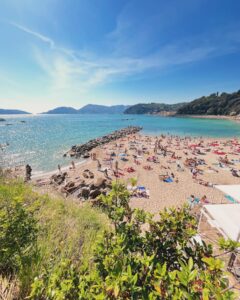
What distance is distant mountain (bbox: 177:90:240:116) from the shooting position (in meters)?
101

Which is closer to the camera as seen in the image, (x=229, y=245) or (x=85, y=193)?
(x=229, y=245)

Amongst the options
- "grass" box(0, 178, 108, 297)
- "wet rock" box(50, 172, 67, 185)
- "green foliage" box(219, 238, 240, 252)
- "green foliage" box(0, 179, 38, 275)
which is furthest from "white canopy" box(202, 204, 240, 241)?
"wet rock" box(50, 172, 67, 185)

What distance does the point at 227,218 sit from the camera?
5.34 meters

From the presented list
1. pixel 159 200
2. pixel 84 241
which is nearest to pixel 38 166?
pixel 159 200

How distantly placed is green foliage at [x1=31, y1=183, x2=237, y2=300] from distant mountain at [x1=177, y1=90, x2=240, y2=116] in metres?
115

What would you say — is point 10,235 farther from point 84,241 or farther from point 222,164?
point 222,164

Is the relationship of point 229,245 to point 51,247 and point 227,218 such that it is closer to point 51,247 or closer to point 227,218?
point 51,247

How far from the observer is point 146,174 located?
16.5 metres

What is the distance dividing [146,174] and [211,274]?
15.6 m

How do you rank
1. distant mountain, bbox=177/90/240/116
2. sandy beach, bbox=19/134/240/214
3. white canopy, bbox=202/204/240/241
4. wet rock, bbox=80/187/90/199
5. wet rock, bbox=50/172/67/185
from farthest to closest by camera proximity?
distant mountain, bbox=177/90/240/116 → wet rock, bbox=50/172/67/185 → sandy beach, bbox=19/134/240/214 → wet rock, bbox=80/187/90/199 → white canopy, bbox=202/204/240/241

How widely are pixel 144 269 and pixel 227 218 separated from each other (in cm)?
534

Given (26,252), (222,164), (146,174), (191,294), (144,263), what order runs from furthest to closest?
(222,164)
(146,174)
(26,252)
(144,263)
(191,294)

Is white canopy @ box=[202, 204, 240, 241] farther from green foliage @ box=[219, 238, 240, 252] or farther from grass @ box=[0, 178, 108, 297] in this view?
green foliage @ box=[219, 238, 240, 252]

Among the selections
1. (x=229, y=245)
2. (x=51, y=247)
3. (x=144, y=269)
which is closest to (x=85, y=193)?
(x=51, y=247)
